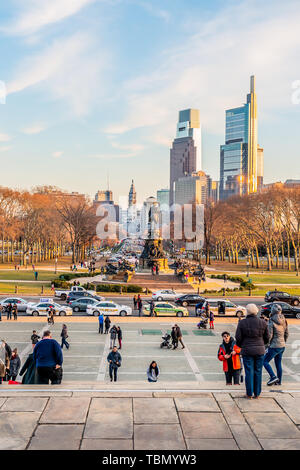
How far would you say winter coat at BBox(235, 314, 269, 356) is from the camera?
7.43 meters

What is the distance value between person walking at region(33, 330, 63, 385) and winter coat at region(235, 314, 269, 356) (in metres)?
3.53

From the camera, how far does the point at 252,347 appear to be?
24.4ft

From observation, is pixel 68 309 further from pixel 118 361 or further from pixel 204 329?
pixel 118 361

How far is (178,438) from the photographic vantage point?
5824 millimetres

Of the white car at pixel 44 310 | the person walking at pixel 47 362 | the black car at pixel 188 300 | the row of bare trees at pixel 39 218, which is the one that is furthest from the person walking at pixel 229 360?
the row of bare trees at pixel 39 218

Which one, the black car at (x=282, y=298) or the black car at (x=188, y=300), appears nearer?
the black car at (x=188, y=300)

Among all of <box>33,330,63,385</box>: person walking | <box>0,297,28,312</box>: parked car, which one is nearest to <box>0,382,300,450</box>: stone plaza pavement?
<box>33,330,63,385</box>: person walking

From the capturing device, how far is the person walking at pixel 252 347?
291 inches

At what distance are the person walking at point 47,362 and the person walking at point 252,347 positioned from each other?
3531mm

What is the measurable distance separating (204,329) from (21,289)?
24.7m

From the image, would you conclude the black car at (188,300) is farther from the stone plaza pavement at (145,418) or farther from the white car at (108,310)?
the stone plaza pavement at (145,418)

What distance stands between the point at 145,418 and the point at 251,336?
2.30 metres

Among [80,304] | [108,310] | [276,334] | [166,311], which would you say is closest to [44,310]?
[80,304]

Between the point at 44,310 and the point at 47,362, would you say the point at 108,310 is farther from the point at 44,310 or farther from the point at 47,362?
the point at 47,362
